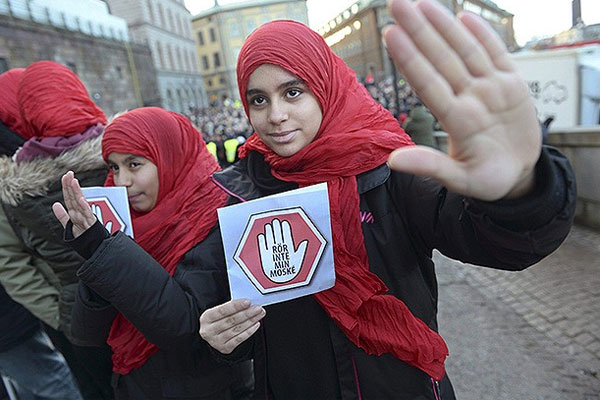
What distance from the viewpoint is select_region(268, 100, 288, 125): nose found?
1364 mm

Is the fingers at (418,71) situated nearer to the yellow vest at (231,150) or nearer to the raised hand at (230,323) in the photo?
the raised hand at (230,323)

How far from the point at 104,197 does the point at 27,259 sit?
2.94ft

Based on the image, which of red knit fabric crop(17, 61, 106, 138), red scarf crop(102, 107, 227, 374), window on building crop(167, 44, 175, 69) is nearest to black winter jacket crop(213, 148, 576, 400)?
red scarf crop(102, 107, 227, 374)

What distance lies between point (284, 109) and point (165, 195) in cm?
87

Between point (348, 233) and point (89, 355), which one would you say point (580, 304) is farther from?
point (89, 355)

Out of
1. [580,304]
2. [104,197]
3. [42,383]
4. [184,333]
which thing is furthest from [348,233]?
[580,304]

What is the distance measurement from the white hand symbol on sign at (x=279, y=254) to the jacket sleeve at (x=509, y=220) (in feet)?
1.32

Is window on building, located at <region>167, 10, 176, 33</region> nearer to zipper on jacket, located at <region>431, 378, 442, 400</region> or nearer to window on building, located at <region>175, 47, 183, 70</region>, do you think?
window on building, located at <region>175, 47, 183, 70</region>

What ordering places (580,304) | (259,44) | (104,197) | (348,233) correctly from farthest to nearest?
(580,304)
(104,197)
(259,44)
(348,233)

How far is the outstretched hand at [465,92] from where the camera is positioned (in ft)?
2.47

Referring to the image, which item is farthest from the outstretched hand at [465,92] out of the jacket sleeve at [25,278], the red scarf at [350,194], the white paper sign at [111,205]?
the jacket sleeve at [25,278]

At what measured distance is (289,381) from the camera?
4.83 ft

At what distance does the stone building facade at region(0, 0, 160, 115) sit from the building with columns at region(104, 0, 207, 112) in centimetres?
666

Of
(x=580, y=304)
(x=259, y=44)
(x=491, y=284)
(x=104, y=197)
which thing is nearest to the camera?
(x=259, y=44)
